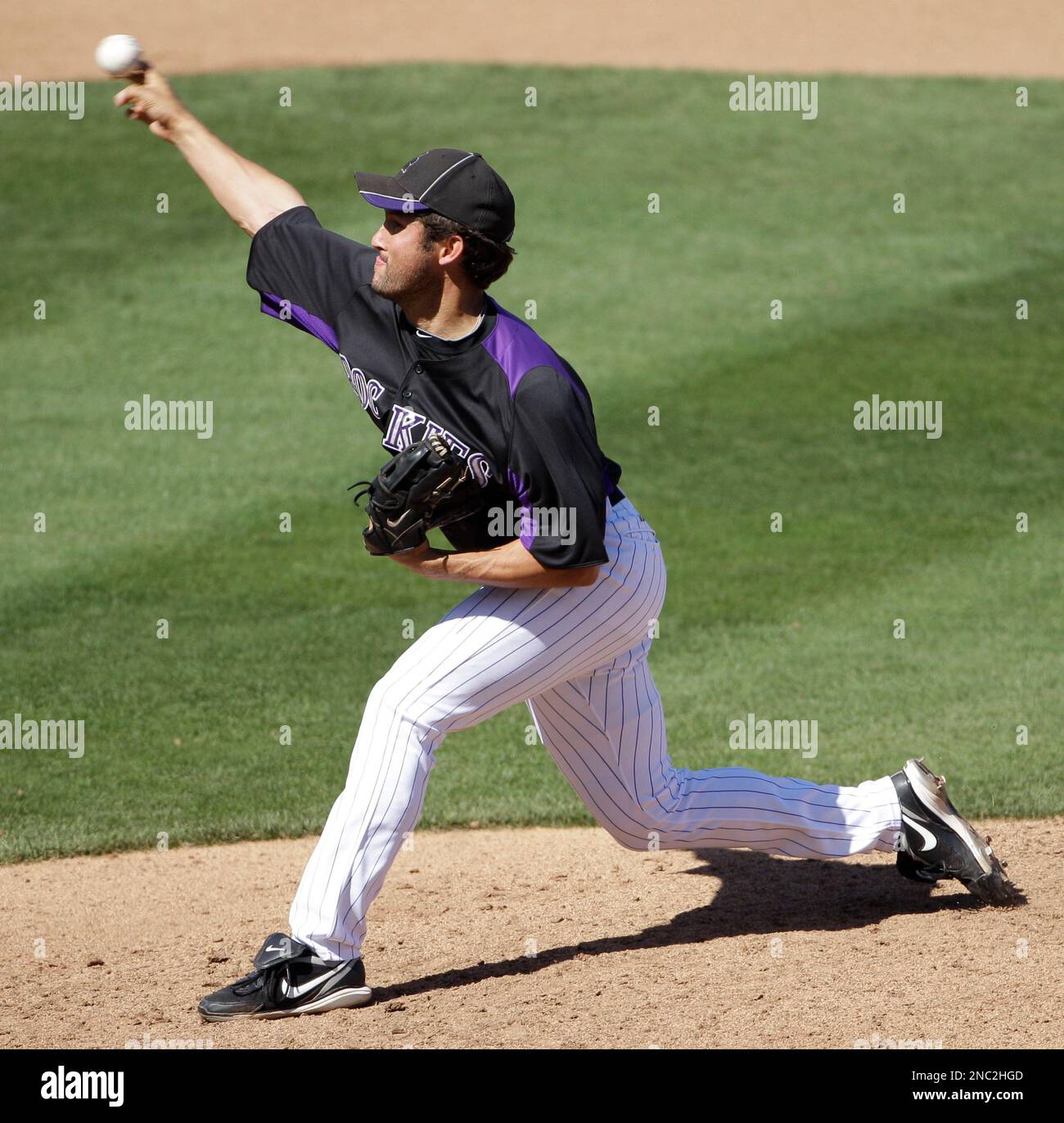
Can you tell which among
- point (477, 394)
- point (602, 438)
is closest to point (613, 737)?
point (477, 394)

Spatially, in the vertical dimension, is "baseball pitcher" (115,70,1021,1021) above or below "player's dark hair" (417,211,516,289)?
below

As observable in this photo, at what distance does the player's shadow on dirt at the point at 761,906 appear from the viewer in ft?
13.5

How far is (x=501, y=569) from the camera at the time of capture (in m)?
3.73

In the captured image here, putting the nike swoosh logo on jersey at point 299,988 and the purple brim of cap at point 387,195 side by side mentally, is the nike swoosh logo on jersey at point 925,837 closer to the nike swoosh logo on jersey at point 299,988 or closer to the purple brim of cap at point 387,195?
the nike swoosh logo on jersey at point 299,988

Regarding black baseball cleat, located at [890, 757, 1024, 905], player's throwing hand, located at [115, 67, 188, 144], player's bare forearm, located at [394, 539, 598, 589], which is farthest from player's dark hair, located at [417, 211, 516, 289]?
black baseball cleat, located at [890, 757, 1024, 905]

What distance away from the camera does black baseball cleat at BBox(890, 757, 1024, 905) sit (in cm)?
430

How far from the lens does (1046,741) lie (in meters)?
5.92

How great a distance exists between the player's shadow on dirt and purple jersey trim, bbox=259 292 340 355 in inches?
65.8

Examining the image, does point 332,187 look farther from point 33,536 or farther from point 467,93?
point 33,536

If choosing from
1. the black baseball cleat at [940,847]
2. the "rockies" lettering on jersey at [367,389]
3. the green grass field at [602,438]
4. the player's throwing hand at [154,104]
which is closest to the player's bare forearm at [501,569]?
the "rockies" lettering on jersey at [367,389]

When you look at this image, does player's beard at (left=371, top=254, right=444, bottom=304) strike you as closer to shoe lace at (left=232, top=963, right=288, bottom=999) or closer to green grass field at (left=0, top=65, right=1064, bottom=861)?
shoe lace at (left=232, top=963, right=288, bottom=999)

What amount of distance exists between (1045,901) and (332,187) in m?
10.2
